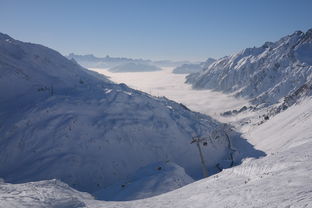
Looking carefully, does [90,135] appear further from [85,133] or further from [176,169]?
[176,169]

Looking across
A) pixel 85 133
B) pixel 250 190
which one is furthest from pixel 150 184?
pixel 85 133

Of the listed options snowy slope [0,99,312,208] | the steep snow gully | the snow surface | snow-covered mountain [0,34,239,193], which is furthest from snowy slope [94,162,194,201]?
snow-covered mountain [0,34,239,193]

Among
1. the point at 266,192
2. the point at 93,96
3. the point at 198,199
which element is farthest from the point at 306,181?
the point at 93,96

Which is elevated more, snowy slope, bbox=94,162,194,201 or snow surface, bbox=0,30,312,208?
snow surface, bbox=0,30,312,208

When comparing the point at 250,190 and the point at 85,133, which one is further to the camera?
the point at 85,133

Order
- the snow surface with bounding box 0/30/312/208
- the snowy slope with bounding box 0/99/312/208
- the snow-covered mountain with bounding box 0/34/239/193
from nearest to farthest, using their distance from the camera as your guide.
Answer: the snowy slope with bounding box 0/99/312/208 → the snow surface with bounding box 0/30/312/208 → the snow-covered mountain with bounding box 0/34/239/193

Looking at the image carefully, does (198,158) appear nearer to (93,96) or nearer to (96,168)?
(96,168)

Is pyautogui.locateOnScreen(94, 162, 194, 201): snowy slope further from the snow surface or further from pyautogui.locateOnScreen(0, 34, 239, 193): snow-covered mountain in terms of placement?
pyautogui.locateOnScreen(0, 34, 239, 193): snow-covered mountain

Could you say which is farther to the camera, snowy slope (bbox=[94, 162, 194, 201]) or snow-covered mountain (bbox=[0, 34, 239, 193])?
snow-covered mountain (bbox=[0, 34, 239, 193])
